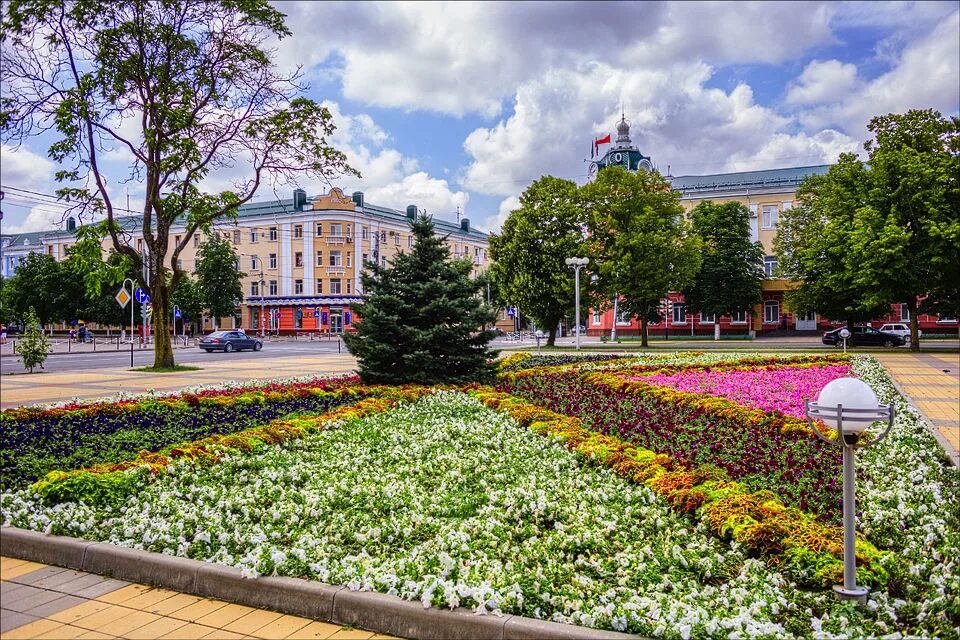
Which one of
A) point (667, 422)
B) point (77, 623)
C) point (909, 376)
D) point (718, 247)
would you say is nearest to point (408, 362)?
point (667, 422)

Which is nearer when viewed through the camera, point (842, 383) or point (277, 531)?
point (842, 383)

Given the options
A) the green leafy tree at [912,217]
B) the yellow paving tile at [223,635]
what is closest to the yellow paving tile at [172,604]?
the yellow paving tile at [223,635]

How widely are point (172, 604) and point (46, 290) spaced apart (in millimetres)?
62429

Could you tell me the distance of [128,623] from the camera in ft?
11.4

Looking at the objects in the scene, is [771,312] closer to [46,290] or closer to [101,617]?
[101,617]

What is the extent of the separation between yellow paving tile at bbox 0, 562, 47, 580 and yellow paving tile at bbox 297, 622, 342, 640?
1.97m

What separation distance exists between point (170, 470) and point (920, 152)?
34820mm

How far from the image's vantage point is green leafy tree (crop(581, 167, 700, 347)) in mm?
34719

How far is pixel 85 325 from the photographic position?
205 ft

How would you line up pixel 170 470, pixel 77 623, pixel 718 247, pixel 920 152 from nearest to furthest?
pixel 77 623 < pixel 170 470 < pixel 920 152 < pixel 718 247

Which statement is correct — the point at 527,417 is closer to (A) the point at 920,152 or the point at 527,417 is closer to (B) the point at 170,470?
(B) the point at 170,470

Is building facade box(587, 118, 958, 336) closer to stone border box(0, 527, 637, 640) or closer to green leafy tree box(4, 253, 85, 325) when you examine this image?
green leafy tree box(4, 253, 85, 325)

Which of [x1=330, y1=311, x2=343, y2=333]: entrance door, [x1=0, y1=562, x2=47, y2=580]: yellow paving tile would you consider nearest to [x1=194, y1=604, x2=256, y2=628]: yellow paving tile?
[x1=0, y1=562, x2=47, y2=580]: yellow paving tile

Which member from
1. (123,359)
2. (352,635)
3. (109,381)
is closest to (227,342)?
(123,359)
